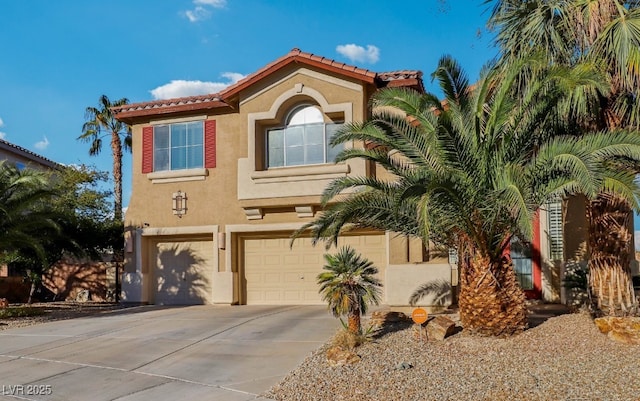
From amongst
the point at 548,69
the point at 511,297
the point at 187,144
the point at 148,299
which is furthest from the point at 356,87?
the point at 148,299

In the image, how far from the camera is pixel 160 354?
1095 centimetres

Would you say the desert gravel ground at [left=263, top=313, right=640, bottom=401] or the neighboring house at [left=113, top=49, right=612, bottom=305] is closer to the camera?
the desert gravel ground at [left=263, top=313, right=640, bottom=401]

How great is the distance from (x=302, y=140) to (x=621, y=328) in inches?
396

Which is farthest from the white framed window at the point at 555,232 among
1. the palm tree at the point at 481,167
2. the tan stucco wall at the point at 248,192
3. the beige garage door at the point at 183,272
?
the beige garage door at the point at 183,272

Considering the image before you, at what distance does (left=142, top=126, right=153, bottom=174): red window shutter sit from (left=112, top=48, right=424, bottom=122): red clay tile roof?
565 mm

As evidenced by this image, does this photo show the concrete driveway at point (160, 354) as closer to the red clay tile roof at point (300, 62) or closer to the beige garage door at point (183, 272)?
the beige garage door at point (183, 272)

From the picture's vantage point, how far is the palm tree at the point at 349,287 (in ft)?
34.0

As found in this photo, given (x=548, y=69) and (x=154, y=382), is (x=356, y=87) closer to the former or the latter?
(x=548, y=69)

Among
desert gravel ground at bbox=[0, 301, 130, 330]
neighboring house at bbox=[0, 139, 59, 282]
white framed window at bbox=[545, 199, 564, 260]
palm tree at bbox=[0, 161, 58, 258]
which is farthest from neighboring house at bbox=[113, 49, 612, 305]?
neighboring house at bbox=[0, 139, 59, 282]

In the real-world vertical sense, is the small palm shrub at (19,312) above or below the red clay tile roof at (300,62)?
below

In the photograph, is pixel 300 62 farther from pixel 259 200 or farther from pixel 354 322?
pixel 354 322

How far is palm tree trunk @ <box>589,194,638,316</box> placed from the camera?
37.5 feet

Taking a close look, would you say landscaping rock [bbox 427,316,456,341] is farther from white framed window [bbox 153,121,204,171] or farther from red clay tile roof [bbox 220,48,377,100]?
white framed window [bbox 153,121,204,171]

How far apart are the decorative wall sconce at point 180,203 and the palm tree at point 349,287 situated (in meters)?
8.72
